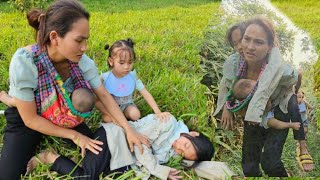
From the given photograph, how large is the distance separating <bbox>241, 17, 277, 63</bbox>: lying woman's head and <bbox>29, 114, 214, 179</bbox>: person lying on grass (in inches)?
27.9

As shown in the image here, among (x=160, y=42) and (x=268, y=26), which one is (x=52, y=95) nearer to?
(x=268, y=26)

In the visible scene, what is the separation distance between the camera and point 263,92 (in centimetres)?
225

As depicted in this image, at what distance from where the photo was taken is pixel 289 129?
2389 mm

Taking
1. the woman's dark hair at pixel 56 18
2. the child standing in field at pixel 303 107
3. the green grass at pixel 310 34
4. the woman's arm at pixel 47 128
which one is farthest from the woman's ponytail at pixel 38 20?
the child standing in field at pixel 303 107

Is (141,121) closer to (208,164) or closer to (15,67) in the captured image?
(208,164)

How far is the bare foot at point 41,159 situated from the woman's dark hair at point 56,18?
59cm

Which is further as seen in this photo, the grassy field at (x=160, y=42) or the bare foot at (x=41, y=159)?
the grassy field at (x=160, y=42)

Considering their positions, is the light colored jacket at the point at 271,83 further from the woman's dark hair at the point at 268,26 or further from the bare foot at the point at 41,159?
the bare foot at the point at 41,159

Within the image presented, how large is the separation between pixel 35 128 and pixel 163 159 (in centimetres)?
70

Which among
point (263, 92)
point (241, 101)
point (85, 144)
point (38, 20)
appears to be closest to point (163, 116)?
point (85, 144)

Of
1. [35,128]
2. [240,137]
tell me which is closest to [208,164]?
[240,137]

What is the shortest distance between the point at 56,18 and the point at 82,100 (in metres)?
0.45

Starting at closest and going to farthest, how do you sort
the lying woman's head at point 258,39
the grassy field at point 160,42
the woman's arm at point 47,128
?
the lying woman's head at point 258,39 → the woman's arm at point 47,128 → the grassy field at point 160,42

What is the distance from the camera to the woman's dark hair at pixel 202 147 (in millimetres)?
2707
